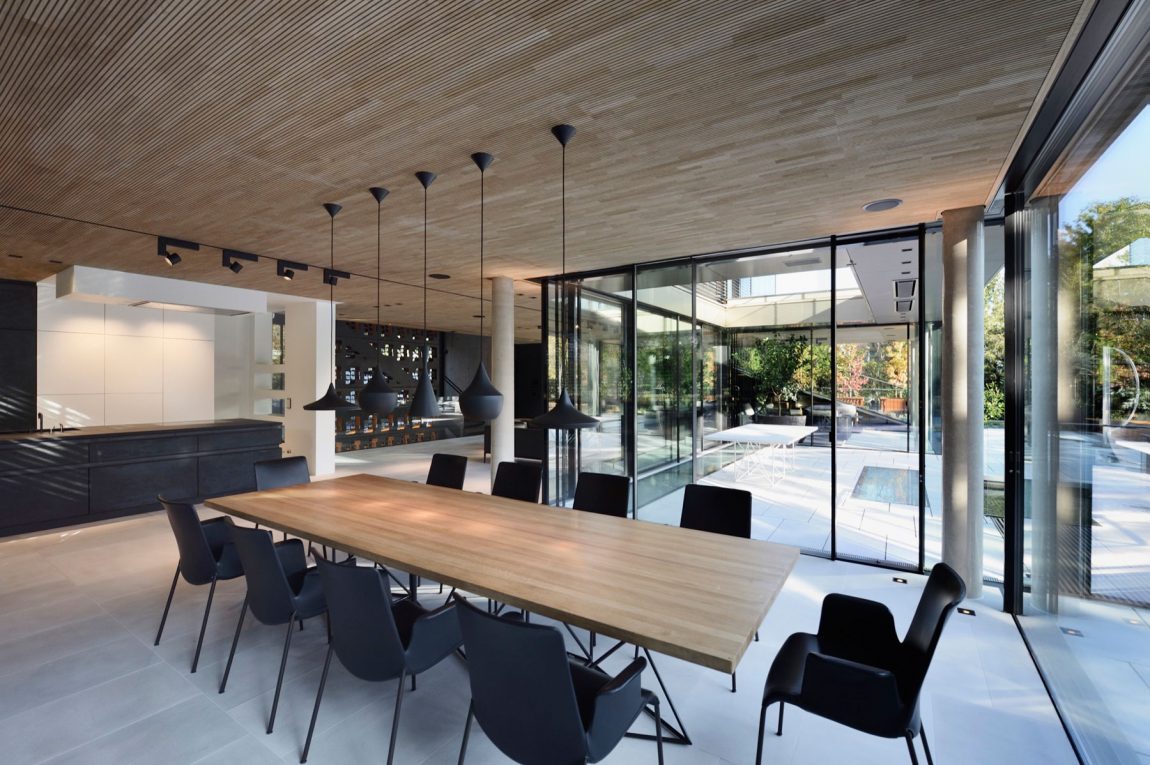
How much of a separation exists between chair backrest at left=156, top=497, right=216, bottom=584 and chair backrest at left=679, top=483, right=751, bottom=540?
104 inches

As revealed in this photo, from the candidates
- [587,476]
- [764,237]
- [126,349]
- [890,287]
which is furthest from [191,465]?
[890,287]

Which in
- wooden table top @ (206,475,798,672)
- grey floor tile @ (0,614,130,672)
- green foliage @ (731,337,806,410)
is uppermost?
green foliage @ (731,337,806,410)

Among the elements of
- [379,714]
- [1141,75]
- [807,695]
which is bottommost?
[379,714]

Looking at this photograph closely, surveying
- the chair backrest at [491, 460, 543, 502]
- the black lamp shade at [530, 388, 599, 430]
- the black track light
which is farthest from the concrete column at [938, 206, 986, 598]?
the black track light

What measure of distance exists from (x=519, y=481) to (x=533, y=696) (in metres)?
2.56

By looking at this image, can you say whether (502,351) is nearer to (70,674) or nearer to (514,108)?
(514,108)

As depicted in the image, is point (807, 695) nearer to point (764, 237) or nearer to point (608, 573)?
point (608, 573)

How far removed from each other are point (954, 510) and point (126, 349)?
367 inches

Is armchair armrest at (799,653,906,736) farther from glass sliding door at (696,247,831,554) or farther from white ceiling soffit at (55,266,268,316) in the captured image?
white ceiling soffit at (55,266,268,316)

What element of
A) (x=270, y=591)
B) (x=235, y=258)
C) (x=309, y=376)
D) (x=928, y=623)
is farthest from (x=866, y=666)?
(x=309, y=376)

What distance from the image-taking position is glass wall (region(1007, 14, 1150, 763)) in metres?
1.66

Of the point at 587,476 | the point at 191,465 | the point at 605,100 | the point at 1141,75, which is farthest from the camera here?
the point at 191,465

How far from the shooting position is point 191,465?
6176 millimetres

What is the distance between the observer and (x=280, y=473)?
430 cm
